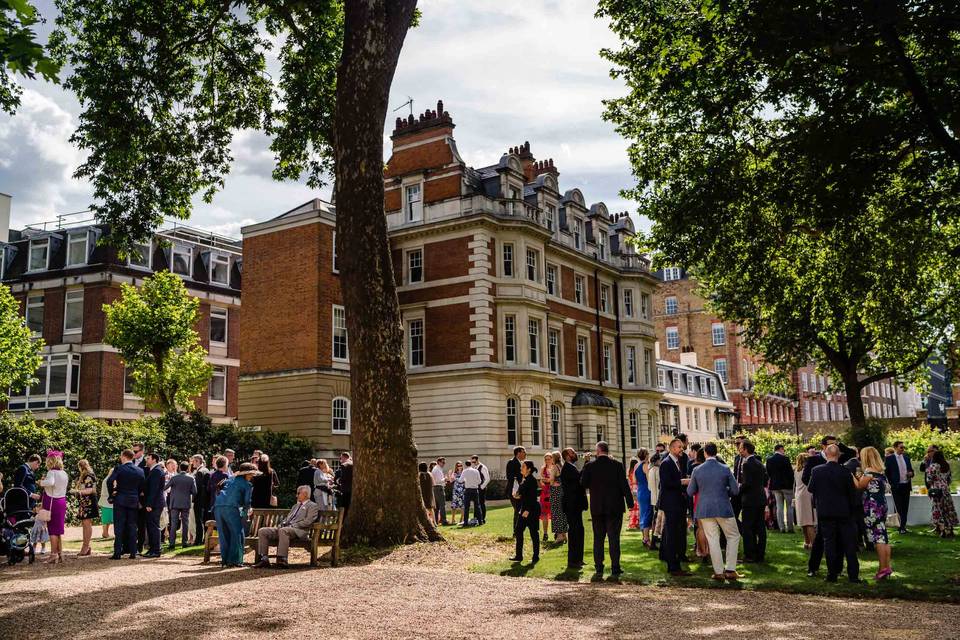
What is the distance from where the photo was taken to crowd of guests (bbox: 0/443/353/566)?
46.4 ft

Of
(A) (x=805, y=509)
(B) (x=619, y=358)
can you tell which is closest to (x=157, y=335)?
(B) (x=619, y=358)

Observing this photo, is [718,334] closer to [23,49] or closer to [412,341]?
[412,341]

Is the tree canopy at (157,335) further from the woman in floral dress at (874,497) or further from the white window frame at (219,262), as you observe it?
the woman in floral dress at (874,497)

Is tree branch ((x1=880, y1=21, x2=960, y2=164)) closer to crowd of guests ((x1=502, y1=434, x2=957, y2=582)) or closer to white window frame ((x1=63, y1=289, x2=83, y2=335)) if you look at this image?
crowd of guests ((x1=502, y1=434, x2=957, y2=582))

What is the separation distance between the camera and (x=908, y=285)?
74.0 ft

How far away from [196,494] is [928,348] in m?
28.2

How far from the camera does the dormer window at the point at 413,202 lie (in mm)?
39594

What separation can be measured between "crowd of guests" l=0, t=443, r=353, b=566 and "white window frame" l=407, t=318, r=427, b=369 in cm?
2045

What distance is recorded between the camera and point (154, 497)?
16.2 m

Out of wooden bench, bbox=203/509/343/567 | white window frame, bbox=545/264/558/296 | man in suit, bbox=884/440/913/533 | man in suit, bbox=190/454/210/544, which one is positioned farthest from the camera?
white window frame, bbox=545/264/558/296

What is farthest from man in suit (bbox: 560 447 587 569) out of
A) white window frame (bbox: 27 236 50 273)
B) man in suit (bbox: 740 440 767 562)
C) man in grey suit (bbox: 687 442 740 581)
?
white window frame (bbox: 27 236 50 273)

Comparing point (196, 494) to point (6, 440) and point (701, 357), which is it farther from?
point (701, 357)

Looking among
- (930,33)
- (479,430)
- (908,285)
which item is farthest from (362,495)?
(479,430)

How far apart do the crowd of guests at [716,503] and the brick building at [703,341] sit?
2195 inches
